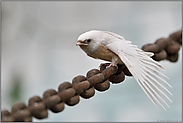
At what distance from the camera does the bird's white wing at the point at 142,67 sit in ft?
1.81

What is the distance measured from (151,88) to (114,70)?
115 mm

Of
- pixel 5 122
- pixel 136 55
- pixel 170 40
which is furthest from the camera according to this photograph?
pixel 170 40

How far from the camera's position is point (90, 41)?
0.61 metres

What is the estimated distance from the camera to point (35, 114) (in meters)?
0.38

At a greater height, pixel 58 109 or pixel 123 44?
pixel 123 44

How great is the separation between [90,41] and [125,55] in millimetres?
112

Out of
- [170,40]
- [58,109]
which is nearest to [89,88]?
[58,109]

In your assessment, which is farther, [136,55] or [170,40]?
[170,40]

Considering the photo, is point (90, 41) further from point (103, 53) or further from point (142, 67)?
point (142, 67)

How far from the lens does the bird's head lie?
1.94 feet

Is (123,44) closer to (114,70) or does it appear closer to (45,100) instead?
(114,70)

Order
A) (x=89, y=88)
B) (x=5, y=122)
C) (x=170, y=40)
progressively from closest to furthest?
(x=5, y=122)
(x=89, y=88)
(x=170, y=40)

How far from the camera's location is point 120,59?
2.10 ft

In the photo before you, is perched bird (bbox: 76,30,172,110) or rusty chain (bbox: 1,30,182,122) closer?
rusty chain (bbox: 1,30,182,122)
